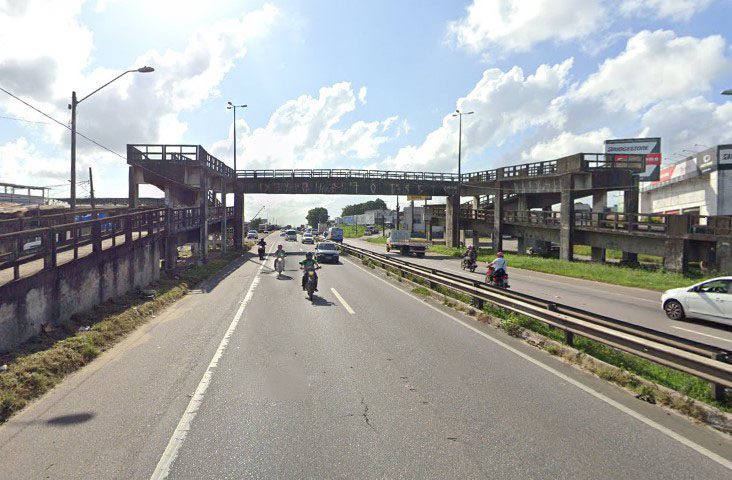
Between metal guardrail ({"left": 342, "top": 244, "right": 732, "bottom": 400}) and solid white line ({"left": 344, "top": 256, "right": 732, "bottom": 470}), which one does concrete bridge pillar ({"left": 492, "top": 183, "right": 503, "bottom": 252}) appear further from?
solid white line ({"left": 344, "top": 256, "right": 732, "bottom": 470})

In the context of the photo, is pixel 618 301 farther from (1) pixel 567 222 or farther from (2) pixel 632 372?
(1) pixel 567 222

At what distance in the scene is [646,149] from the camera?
65.1 m

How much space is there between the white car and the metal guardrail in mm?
5562

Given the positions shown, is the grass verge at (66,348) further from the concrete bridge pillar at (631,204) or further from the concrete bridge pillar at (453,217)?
the concrete bridge pillar at (453,217)

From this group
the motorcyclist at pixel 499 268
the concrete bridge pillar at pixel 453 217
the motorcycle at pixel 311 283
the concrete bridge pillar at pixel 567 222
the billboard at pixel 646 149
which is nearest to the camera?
the motorcycle at pixel 311 283

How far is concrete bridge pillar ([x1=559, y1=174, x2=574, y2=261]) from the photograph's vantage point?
34.4 metres

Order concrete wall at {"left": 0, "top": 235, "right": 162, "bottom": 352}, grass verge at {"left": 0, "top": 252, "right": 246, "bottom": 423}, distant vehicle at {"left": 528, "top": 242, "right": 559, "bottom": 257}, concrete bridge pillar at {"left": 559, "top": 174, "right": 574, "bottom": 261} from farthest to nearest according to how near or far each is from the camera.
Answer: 1. distant vehicle at {"left": 528, "top": 242, "right": 559, "bottom": 257}
2. concrete bridge pillar at {"left": 559, "top": 174, "right": 574, "bottom": 261}
3. concrete wall at {"left": 0, "top": 235, "right": 162, "bottom": 352}
4. grass verge at {"left": 0, "top": 252, "right": 246, "bottom": 423}

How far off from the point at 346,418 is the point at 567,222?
32355 millimetres

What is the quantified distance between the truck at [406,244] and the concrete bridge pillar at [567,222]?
37.9 ft

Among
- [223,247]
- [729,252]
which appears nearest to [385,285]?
[729,252]

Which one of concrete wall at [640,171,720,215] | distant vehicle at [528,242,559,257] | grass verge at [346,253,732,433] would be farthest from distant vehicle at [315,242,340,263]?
concrete wall at [640,171,720,215]

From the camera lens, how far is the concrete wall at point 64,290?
8781 mm

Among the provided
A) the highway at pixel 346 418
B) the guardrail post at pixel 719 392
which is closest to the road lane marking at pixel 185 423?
the highway at pixel 346 418

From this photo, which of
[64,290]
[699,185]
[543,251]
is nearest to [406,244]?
[543,251]
